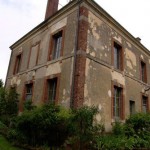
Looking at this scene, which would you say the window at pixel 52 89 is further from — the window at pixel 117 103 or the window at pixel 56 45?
the window at pixel 117 103

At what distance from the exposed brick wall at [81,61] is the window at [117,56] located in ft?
10.7

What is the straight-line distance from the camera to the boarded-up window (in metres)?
13.4

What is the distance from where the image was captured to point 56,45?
12.5 m

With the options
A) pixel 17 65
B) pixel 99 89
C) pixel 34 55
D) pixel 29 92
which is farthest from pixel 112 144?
pixel 17 65

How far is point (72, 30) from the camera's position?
11.0 metres

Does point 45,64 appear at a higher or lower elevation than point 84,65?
higher

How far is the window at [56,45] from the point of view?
12.0 m

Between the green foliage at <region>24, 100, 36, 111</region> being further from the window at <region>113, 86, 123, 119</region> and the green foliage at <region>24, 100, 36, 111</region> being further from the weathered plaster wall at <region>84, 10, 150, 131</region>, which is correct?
the window at <region>113, 86, 123, 119</region>

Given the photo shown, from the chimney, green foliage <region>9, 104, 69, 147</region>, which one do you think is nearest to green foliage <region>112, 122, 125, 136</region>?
green foliage <region>9, 104, 69, 147</region>

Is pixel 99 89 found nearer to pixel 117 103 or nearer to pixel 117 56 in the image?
pixel 117 103

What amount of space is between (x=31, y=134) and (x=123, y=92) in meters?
6.25

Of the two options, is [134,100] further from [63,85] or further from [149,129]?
[63,85]

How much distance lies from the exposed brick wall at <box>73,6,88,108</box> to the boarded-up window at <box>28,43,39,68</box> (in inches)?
169

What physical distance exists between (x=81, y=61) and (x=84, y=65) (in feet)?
0.84
